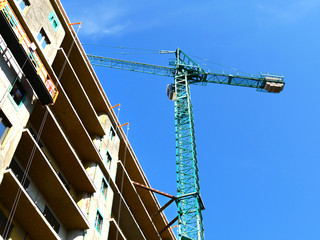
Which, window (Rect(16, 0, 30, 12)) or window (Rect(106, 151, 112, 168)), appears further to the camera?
window (Rect(106, 151, 112, 168))

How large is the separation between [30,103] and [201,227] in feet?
84.6

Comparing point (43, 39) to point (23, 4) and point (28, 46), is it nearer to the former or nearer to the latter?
point (23, 4)

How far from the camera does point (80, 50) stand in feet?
107

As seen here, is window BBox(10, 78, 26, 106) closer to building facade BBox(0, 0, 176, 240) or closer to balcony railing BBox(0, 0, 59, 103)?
building facade BBox(0, 0, 176, 240)

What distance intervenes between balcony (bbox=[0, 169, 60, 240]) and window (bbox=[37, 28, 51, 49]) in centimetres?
1046

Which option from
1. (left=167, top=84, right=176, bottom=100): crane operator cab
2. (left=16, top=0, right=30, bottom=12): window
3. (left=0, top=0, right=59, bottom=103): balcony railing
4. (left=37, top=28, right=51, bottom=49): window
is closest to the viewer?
(left=0, top=0, right=59, bottom=103): balcony railing

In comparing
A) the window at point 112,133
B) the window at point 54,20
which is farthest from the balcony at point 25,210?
the window at point 112,133

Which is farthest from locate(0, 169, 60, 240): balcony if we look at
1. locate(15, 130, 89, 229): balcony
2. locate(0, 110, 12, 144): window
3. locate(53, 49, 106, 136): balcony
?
locate(53, 49, 106, 136): balcony

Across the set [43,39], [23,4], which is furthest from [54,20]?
[23,4]

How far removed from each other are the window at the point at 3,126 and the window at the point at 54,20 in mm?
10534

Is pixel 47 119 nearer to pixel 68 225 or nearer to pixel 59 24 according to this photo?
pixel 68 225

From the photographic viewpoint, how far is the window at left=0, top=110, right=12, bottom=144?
2023 centimetres

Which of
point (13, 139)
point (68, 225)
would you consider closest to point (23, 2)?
point (13, 139)

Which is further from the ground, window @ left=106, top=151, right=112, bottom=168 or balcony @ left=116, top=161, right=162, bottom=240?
window @ left=106, top=151, right=112, bottom=168
